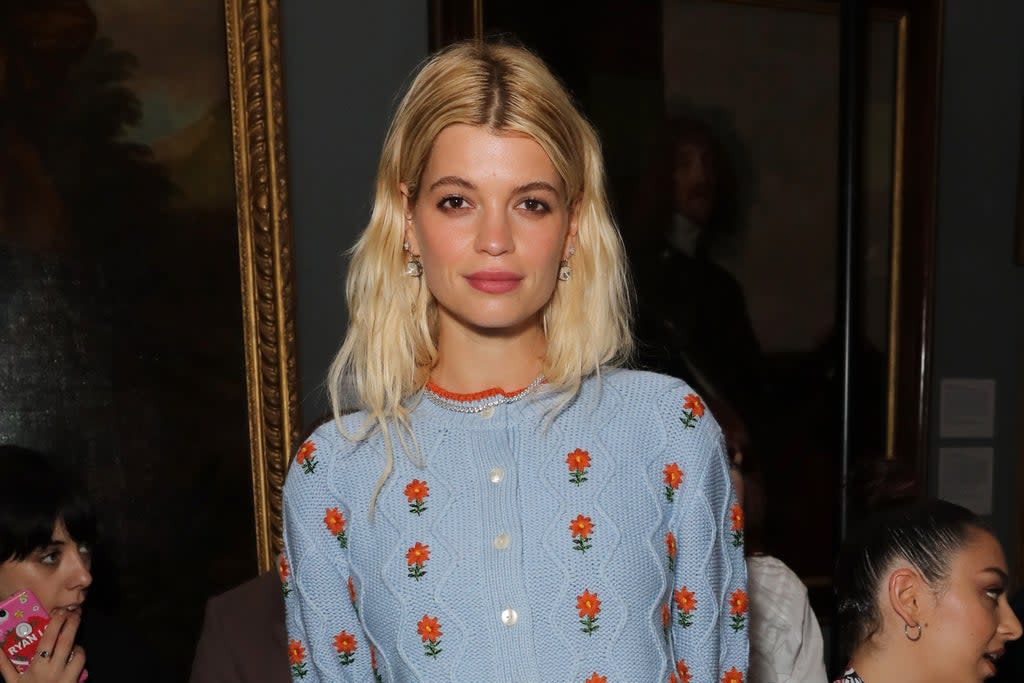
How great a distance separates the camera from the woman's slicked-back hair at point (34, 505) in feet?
8.77

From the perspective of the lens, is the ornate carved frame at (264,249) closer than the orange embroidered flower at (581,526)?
No

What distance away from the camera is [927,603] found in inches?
97.8

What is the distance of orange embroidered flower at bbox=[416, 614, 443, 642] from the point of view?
1525 mm

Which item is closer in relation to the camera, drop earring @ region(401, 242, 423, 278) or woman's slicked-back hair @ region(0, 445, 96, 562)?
drop earring @ region(401, 242, 423, 278)

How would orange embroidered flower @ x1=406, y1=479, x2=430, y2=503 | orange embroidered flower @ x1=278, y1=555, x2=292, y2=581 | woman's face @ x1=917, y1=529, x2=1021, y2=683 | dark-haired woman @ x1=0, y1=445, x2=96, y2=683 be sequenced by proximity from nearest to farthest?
orange embroidered flower @ x1=406, y1=479, x2=430, y2=503, orange embroidered flower @ x1=278, y1=555, x2=292, y2=581, woman's face @ x1=917, y1=529, x2=1021, y2=683, dark-haired woman @ x1=0, y1=445, x2=96, y2=683

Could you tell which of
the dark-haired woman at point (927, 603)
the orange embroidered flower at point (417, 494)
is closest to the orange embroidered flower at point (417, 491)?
the orange embroidered flower at point (417, 494)

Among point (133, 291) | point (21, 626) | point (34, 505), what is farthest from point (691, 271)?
point (21, 626)

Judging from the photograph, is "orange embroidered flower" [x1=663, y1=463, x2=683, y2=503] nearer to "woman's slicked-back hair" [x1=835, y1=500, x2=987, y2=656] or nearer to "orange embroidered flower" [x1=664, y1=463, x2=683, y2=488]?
"orange embroidered flower" [x1=664, y1=463, x2=683, y2=488]

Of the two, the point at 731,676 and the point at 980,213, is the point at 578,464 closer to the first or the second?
the point at 731,676

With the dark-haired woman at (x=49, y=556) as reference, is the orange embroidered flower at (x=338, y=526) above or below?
above

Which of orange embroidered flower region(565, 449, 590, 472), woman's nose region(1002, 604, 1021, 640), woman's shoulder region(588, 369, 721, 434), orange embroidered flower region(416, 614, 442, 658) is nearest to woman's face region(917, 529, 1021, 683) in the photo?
woman's nose region(1002, 604, 1021, 640)

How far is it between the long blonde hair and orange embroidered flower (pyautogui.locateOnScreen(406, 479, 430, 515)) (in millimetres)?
45

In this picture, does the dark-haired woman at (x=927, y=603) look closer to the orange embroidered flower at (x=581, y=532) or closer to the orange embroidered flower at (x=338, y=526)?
the orange embroidered flower at (x=581, y=532)

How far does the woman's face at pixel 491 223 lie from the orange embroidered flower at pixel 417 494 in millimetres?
242
